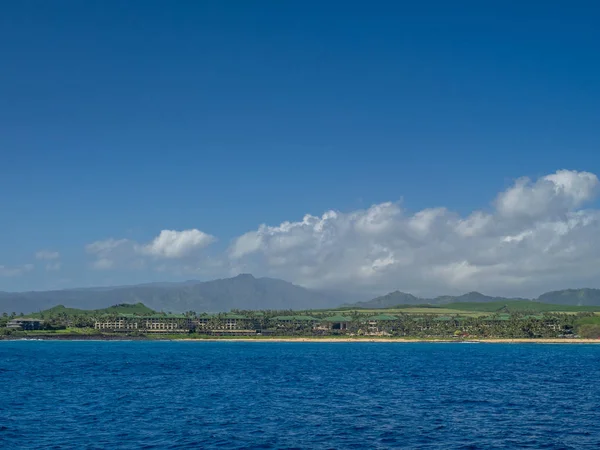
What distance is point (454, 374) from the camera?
113938mm

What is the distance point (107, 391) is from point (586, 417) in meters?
57.3

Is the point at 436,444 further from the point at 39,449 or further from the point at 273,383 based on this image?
the point at 273,383

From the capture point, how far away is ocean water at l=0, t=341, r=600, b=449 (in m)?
52.5

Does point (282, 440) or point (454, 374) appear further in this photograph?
point (454, 374)

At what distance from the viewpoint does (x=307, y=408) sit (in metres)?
69.0

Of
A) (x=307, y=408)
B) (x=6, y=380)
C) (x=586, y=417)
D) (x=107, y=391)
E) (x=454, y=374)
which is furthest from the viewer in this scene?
(x=454, y=374)

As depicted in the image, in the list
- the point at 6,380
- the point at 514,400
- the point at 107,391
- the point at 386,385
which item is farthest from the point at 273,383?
the point at 6,380

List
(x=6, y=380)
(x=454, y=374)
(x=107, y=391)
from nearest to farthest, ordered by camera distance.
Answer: (x=107, y=391) → (x=6, y=380) → (x=454, y=374)

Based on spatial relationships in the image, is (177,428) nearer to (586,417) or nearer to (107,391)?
(107,391)

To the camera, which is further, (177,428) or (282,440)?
(177,428)

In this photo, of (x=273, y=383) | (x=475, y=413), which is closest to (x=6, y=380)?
(x=273, y=383)

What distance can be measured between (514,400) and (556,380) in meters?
30.8

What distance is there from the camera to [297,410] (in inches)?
2667

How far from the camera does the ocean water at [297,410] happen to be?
172 feet
